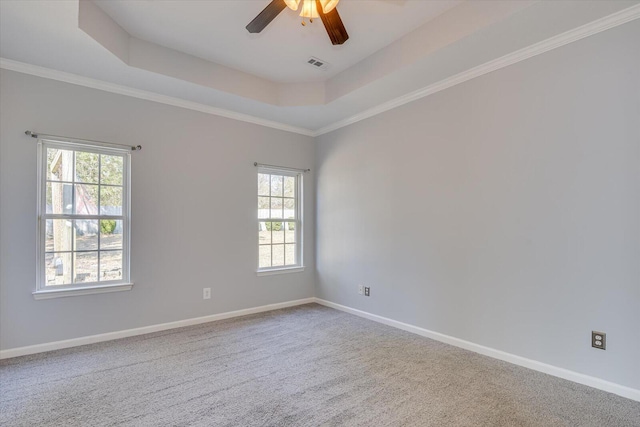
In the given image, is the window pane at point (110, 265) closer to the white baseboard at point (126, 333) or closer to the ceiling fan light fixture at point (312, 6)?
the white baseboard at point (126, 333)

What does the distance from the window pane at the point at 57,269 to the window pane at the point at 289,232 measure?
2475 millimetres

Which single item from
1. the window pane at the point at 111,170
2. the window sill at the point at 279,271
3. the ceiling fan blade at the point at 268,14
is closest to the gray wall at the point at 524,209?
the window sill at the point at 279,271

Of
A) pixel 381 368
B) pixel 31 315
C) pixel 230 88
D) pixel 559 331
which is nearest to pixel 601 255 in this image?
pixel 559 331

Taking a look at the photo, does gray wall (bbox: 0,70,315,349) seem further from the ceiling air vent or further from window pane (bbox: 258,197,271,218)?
the ceiling air vent

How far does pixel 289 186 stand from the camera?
4652mm

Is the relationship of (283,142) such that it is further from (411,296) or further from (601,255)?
(601,255)

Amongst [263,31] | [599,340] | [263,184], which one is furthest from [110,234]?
[599,340]

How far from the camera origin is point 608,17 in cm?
213

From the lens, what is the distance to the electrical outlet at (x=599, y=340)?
7.09 feet

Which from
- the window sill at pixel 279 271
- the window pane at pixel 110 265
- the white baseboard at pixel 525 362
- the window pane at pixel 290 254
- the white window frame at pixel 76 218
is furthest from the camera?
the window pane at pixel 290 254

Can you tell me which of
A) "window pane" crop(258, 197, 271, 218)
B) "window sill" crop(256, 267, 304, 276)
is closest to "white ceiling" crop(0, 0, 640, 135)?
"window pane" crop(258, 197, 271, 218)

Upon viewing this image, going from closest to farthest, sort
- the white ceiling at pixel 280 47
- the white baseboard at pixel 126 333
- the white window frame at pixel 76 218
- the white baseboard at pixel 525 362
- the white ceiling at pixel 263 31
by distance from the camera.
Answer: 1. the white baseboard at pixel 525 362
2. the white ceiling at pixel 280 47
3. the white ceiling at pixel 263 31
4. the white baseboard at pixel 126 333
5. the white window frame at pixel 76 218

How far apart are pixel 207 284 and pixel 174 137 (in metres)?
1.77

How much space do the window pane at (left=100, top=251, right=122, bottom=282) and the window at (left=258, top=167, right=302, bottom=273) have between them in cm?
161
